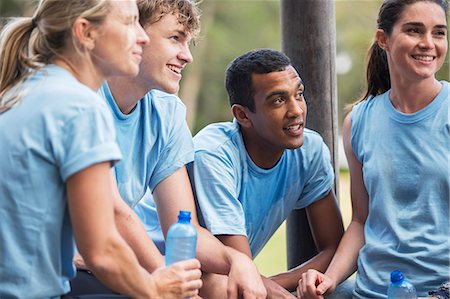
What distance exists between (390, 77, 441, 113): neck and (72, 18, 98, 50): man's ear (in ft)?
4.62

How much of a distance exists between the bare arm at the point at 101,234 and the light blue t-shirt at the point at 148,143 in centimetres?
91

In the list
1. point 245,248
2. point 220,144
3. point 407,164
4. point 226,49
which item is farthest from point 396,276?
point 226,49

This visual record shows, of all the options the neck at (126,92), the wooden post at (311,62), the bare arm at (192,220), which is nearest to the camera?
the bare arm at (192,220)

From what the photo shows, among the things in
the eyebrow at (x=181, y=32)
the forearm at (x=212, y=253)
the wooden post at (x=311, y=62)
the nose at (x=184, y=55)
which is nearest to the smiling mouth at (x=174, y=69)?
the nose at (x=184, y=55)

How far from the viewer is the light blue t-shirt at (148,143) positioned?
3.33 metres

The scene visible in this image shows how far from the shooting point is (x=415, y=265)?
3.30 meters

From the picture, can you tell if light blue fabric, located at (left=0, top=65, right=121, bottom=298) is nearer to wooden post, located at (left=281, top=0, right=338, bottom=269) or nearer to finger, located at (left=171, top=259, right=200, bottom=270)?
finger, located at (left=171, top=259, right=200, bottom=270)

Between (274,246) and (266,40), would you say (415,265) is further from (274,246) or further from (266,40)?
(266,40)

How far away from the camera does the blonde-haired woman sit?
7.60ft

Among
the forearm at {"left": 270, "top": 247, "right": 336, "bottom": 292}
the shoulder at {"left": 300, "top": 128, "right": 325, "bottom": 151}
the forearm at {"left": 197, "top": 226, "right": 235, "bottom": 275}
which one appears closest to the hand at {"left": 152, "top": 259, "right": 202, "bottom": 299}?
the forearm at {"left": 197, "top": 226, "right": 235, "bottom": 275}

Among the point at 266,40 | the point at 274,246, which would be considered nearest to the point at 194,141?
the point at 274,246

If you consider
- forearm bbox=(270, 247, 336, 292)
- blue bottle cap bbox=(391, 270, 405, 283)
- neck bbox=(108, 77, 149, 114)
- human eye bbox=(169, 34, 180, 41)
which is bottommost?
forearm bbox=(270, 247, 336, 292)

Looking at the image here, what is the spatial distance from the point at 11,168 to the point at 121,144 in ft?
3.22

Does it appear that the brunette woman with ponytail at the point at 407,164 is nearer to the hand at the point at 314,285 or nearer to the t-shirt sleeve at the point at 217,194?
the hand at the point at 314,285
